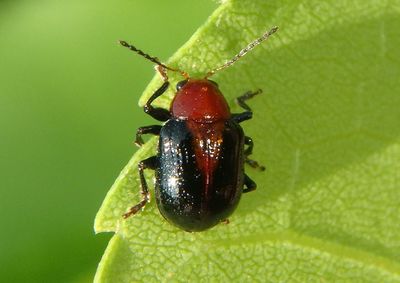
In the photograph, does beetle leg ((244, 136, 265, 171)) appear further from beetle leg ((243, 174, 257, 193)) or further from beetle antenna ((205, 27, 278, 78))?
beetle antenna ((205, 27, 278, 78))

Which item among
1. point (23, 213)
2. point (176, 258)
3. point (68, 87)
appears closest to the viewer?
point (176, 258)

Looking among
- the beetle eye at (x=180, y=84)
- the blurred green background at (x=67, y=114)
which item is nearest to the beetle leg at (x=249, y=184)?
the beetle eye at (x=180, y=84)

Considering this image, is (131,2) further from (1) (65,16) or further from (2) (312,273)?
(2) (312,273)

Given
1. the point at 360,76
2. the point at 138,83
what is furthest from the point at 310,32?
the point at 138,83

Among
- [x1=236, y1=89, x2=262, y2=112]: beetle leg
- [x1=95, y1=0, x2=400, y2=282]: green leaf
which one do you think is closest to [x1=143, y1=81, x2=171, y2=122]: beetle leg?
[x1=95, y1=0, x2=400, y2=282]: green leaf

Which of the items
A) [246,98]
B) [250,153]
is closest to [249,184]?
[250,153]

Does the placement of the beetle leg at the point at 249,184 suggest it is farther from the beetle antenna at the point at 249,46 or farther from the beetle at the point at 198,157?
the beetle antenna at the point at 249,46
